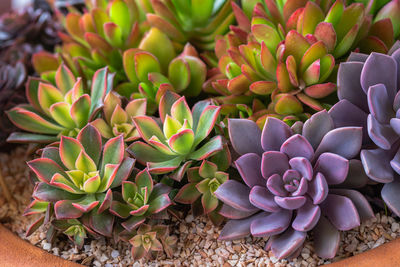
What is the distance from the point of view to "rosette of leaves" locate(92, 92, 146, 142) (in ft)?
3.06

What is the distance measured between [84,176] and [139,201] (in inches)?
4.4

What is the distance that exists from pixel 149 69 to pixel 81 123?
191 millimetres

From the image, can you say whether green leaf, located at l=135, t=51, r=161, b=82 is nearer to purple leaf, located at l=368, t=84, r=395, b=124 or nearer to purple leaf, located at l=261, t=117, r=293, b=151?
purple leaf, located at l=261, t=117, r=293, b=151

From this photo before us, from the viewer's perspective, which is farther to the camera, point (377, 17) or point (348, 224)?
point (377, 17)

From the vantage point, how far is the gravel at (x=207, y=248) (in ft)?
2.65

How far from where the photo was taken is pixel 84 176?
0.83 meters

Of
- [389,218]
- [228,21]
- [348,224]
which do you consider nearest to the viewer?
[348,224]

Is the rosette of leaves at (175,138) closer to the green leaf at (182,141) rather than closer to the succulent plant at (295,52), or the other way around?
the green leaf at (182,141)

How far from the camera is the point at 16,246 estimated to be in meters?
0.88

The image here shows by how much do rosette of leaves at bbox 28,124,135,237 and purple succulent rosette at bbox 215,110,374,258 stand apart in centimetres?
20

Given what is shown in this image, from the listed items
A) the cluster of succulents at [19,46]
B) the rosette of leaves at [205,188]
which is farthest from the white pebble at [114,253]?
the cluster of succulents at [19,46]

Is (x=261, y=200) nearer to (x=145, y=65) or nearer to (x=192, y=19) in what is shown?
(x=145, y=65)

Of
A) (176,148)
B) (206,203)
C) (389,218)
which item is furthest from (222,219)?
(389,218)

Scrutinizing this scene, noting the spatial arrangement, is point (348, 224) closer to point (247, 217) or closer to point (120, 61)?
point (247, 217)
